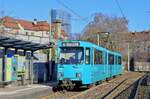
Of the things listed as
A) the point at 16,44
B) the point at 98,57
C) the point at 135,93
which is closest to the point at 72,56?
the point at 16,44

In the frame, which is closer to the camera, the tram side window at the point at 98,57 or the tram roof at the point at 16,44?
the tram roof at the point at 16,44

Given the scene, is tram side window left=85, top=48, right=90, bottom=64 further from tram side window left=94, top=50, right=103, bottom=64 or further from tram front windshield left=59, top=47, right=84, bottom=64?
tram side window left=94, top=50, right=103, bottom=64

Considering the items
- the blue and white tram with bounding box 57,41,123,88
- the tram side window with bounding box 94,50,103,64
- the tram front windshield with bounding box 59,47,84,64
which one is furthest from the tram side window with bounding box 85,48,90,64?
the tram side window with bounding box 94,50,103,64

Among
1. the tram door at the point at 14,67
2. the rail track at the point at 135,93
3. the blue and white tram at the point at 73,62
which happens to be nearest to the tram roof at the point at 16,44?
the tram door at the point at 14,67

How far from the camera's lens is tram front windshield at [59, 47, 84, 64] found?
2748 centimetres

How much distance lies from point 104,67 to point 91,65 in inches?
308

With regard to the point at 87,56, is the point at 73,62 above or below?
below

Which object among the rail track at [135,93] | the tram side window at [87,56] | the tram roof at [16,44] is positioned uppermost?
the tram roof at [16,44]

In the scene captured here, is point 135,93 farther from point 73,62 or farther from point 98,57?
point 98,57

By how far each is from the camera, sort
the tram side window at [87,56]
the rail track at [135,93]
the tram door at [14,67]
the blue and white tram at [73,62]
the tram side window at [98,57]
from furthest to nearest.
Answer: the tram side window at [98,57] → the tram side window at [87,56] → the blue and white tram at [73,62] → the tram door at [14,67] → the rail track at [135,93]

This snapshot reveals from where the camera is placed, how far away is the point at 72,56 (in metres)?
27.5

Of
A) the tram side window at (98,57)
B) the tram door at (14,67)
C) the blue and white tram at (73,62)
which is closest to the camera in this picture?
the tram door at (14,67)

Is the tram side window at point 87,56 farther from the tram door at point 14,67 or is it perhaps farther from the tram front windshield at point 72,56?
the tram door at point 14,67

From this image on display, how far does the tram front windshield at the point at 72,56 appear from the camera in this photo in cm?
2748
